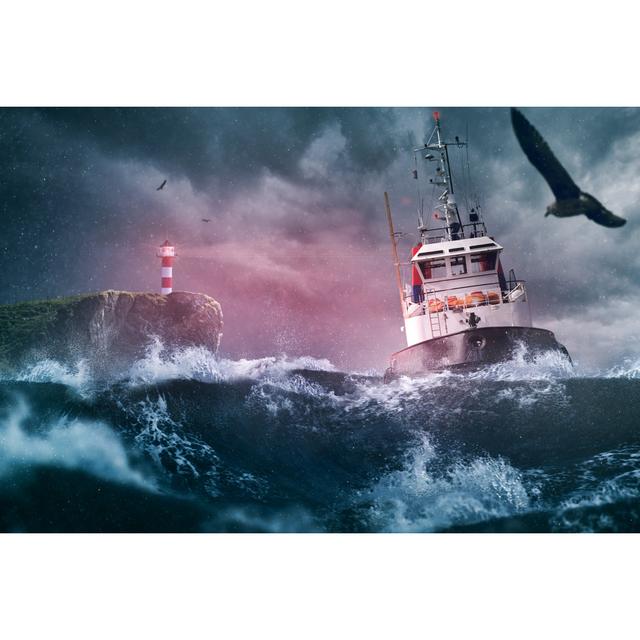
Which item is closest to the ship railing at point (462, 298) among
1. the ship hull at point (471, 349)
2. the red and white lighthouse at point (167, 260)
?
the ship hull at point (471, 349)

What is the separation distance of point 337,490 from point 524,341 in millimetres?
2032

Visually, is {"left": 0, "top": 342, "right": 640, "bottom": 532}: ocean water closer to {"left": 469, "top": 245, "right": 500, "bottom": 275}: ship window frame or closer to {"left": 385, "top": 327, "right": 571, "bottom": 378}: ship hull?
{"left": 385, "top": 327, "right": 571, "bottom": 378}: ship hull

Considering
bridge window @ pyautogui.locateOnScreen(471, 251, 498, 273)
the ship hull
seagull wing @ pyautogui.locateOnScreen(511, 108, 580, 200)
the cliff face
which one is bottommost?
the ship hull

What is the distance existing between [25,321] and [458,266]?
380 centimetres

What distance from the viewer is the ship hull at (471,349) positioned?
464 cm

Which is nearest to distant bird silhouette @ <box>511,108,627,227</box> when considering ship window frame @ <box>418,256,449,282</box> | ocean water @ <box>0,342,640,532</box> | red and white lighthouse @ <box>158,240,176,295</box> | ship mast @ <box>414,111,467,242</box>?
ship mast @ <box>414,111,467,242</box>

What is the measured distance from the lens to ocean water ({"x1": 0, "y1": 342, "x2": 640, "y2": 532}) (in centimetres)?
409

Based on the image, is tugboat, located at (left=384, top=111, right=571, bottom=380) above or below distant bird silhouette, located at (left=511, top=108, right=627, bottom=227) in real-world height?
below

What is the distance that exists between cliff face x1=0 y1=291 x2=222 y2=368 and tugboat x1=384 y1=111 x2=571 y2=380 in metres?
1.71

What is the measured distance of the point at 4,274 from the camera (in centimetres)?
448

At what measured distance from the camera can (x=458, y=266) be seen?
16.7ft

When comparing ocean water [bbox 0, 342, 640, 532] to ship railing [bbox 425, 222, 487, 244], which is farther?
ship railing [bbox 425, 222, 487, 244]

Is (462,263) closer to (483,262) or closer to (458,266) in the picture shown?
(458,266)

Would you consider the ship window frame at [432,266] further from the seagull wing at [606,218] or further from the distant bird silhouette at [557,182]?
the seagull wing at [606,218]
